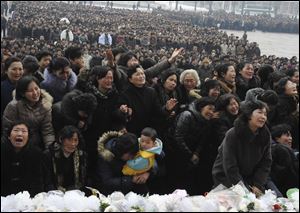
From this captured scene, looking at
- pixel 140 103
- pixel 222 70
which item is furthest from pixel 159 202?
pixel 222 70

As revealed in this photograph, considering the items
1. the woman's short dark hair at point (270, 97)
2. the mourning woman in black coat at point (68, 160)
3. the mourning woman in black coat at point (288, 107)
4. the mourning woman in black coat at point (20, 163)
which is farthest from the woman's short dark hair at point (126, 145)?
the mourning woman in black coat at point (288, 107)

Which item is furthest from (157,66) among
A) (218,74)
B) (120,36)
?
(120,36)

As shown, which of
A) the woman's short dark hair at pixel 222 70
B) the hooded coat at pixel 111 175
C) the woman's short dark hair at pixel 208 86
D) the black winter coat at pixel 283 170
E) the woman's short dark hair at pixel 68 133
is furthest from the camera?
the woman's short dark hair at pixel 222 70

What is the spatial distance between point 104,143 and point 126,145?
10.4 inches

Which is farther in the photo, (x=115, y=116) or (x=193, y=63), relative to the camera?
(x=193, y=63)

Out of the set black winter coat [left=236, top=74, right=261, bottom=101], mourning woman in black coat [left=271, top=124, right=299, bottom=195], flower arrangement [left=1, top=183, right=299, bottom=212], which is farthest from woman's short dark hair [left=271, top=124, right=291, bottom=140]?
flower arrangement [left=1, top=183, right=299, bottom=212]

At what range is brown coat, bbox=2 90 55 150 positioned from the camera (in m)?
3.96

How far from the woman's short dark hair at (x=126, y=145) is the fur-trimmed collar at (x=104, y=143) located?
7cm

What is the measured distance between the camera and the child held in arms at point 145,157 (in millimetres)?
3798

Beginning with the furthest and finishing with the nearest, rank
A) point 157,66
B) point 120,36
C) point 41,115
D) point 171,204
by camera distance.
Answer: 1. point 120,36
2. point 157,66
3. point 41,115
4. point 171,204

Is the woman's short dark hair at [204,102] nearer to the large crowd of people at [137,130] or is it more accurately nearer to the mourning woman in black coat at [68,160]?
the large crowd of people at [137,130]

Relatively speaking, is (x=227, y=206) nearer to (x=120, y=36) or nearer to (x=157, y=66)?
(x=157, y=66)

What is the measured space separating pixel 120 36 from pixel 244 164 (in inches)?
562

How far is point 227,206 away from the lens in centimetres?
239
